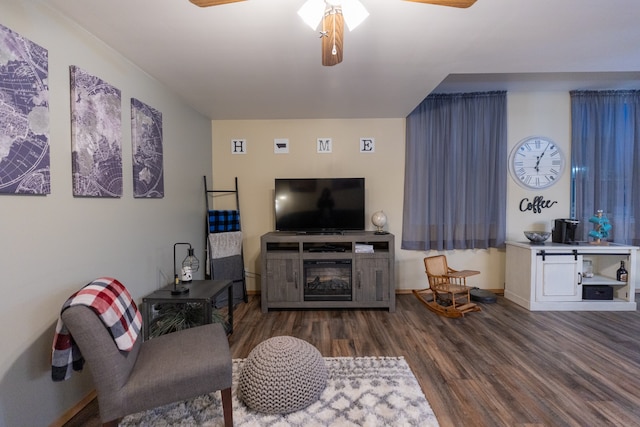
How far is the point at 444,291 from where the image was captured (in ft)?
10.2

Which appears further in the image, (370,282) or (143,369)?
(370,282)

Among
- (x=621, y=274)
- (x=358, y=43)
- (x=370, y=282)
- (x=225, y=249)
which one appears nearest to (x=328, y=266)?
→ (x=370, y=282)

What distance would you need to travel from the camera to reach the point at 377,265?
10.6 ft

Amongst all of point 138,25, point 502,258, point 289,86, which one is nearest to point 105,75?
point 138,25

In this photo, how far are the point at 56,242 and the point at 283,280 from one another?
6.80 feet

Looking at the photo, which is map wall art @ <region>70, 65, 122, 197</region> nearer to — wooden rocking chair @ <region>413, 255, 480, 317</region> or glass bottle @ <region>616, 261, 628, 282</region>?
wooden rocking chair @ <region>413, 255, 480, 317</region>

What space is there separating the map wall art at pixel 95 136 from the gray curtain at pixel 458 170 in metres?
3.17

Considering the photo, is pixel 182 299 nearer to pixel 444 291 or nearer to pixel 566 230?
pixel 444 291

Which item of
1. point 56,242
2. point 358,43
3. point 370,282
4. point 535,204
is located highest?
point 358,43

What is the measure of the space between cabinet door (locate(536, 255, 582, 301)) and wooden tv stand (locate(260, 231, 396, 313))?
169cm

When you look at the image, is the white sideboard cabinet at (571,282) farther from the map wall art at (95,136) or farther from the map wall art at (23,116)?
the map wall art at (23,116)

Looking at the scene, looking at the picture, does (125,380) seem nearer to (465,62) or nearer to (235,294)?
(235,294)

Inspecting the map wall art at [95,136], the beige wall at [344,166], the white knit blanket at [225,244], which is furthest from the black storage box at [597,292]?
the map wall art at [95,136]

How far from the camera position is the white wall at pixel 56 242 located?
1.37 m
